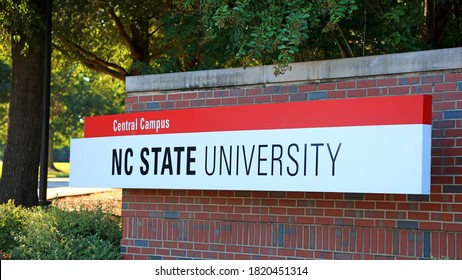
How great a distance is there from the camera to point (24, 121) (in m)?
14.8

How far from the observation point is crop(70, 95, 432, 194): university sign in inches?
256

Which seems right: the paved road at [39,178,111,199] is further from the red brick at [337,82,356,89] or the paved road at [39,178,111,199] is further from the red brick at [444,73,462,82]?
the red brick at [444,73,462,82]

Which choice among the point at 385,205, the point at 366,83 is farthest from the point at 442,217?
the point at 366,83

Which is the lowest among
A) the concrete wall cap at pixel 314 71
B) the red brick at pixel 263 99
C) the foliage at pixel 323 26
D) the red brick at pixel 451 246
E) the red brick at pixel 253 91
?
the red brick at pixel 451 246

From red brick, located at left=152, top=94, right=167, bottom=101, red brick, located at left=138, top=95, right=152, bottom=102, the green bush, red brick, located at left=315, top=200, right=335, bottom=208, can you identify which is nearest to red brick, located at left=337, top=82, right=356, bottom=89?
red brick, located at left=315, top=200, right=335, bottom=208

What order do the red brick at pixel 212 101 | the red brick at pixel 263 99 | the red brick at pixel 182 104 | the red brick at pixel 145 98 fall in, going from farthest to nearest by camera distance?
1. the red brick at pixel 145 98
2. the red brick at pixel 182 104
3. the red brick at pixel 212 101
4. the red brick at pixel 263 99

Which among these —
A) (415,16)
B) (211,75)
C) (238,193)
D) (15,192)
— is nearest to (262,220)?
(238,193)

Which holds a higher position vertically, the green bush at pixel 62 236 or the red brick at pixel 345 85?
the red brick at pixel 345 85

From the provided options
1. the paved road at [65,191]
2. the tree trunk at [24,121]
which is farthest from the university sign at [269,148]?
the paved road at [65,191]

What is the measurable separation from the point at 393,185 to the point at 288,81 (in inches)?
64.2

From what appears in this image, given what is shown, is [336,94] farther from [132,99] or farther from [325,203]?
[132,99]

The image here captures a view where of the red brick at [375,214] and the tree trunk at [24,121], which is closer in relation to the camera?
the red brick at [375,214]

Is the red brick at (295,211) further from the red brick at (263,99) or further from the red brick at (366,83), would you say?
the red brick at (366,83)

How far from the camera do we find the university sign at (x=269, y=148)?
6492 mm
